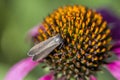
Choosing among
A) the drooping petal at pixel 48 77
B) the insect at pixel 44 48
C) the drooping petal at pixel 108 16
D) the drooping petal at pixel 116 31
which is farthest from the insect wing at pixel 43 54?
the drooping petal at pixel 108 16

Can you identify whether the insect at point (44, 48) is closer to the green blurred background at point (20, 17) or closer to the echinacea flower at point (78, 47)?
the echinacea flower at point (78, 47)

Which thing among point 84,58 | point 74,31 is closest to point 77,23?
point 74,31

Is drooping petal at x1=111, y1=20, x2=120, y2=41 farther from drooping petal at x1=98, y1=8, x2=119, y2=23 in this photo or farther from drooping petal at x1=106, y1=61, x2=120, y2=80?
drooping petal at x1=106, y1=61, x2=120, y2=80

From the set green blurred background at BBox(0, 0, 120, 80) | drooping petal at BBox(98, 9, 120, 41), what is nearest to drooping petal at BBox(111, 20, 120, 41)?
drooping petal at BBox(98, 9, 120, 41)

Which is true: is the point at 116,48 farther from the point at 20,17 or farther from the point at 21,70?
the point at 20,17

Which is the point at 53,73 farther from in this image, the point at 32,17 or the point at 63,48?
the point at 32,17

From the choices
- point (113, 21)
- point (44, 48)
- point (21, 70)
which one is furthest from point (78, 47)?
point (113, 21)

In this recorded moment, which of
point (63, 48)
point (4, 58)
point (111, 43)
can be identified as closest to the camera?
point (63, 48)
